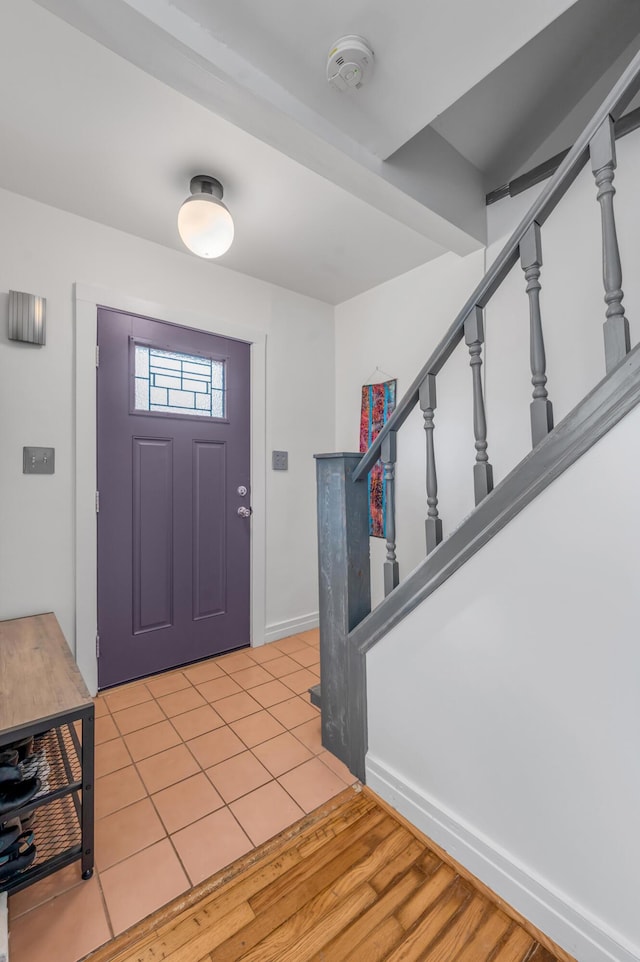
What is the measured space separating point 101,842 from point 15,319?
2.13 m

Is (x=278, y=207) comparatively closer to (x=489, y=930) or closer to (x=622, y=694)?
(x=622, y=694)

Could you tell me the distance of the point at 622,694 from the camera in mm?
916

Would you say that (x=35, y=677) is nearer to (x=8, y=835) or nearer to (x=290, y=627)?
(x=8, y=835)

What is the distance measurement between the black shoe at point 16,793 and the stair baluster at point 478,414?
1.50 meters

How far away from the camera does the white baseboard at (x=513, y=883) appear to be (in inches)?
37.3

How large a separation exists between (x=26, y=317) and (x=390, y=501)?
1.90 m

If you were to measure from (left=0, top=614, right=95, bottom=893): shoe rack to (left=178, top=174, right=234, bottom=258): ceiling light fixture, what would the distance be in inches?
70.0

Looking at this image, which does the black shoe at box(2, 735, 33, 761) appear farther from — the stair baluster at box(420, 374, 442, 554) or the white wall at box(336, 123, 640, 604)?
the white wall at box(336, 123, 640, 604)

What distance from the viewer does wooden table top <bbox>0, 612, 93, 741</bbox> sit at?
46.5 inches

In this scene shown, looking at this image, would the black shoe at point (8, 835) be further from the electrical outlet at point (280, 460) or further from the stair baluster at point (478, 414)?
the electrical outlet at point (280, 460)

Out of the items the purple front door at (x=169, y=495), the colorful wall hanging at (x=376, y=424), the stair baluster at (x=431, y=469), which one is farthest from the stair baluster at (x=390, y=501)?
the purple front door at (x=169, y=495)

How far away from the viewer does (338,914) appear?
3.53ft

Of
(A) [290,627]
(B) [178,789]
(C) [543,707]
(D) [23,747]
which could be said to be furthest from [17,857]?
(A) [290,627]

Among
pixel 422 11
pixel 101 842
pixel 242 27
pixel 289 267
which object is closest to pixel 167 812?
pixel 101 842
